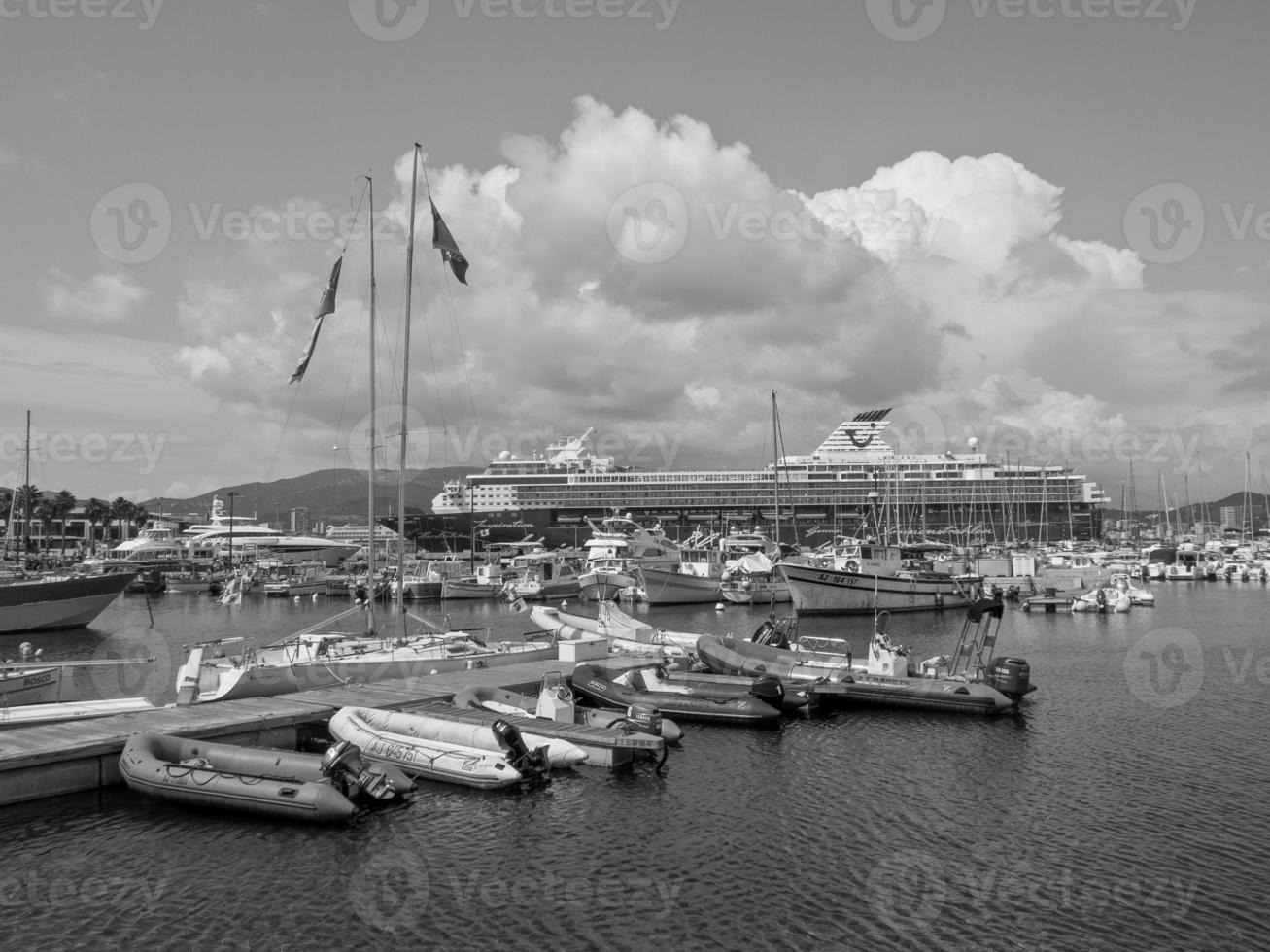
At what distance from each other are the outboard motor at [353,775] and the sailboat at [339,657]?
7367 mm

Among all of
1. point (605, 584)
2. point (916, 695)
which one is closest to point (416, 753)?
point (916, 695)

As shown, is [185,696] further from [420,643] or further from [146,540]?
[146,540]

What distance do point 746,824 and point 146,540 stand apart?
8967cm

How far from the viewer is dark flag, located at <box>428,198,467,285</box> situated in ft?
79.6

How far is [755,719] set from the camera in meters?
21.2

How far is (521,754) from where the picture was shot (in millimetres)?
16156

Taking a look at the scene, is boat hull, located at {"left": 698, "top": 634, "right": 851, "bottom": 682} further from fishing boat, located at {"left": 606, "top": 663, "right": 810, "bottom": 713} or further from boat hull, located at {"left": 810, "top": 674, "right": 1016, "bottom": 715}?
boat hull, located at {"left": 810, "top": 674, "right": 1016, "bottom": 715}

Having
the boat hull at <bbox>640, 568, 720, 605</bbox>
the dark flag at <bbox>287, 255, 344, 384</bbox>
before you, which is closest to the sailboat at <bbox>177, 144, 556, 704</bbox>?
the dark flag at <bbox>287, 255, 344, 384</bbox>

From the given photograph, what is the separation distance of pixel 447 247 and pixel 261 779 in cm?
1485

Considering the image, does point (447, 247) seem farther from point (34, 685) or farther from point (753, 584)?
point (753, 584)

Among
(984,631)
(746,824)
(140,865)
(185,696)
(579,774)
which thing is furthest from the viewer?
(984,631)

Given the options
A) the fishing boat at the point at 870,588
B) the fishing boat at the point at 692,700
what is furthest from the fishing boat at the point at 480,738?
the fishing boat at the point at 870,588

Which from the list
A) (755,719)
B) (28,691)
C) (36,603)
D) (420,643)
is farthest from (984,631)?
(36,603)

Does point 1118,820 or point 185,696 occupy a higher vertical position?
point 185,696
